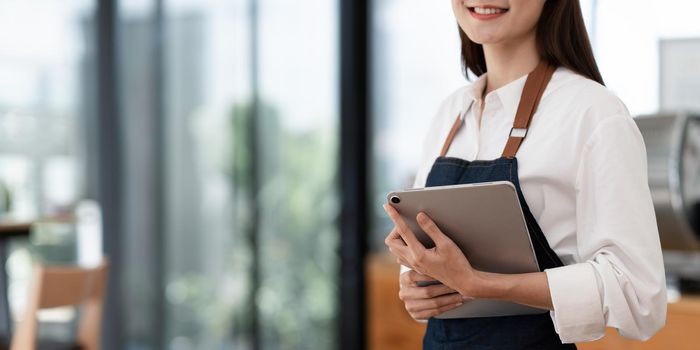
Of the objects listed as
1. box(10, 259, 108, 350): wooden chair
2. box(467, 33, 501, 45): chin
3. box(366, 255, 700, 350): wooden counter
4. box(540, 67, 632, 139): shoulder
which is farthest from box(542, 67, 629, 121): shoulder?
box(366, 255, 700, 350): wooden counter

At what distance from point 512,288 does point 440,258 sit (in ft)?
0.33

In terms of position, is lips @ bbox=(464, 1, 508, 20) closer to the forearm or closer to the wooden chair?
the forearm

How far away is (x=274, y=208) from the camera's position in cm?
419

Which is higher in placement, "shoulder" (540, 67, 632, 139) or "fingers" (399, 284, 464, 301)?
"shoulder" (540, 67, 632, 139)

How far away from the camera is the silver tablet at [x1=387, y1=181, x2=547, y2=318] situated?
3.39 feet

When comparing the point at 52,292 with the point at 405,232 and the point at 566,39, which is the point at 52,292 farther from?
the point at 566,39

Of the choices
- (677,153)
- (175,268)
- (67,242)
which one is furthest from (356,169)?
(677,153)

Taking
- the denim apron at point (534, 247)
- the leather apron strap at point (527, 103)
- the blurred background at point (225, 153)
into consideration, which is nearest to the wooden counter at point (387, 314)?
the blurred background at point (225, 153)

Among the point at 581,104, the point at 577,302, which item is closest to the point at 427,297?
the point at 577,302

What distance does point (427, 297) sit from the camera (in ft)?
3.87

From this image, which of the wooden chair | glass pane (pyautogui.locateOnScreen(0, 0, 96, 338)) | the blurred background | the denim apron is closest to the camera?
the denim apron

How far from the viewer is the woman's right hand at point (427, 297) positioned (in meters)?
1.17

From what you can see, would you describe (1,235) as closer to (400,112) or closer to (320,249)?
(320,249)

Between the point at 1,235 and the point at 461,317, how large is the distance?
230cm
